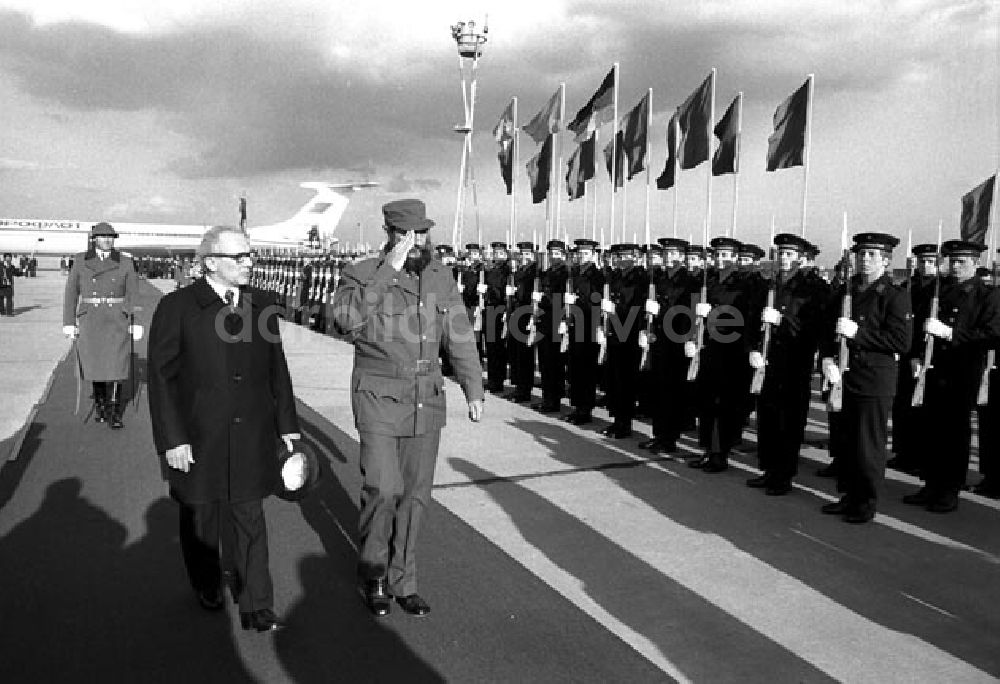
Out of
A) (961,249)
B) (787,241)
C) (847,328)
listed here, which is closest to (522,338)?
(787,241)

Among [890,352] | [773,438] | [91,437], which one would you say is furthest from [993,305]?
[91,437]

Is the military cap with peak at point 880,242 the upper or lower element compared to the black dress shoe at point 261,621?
upper

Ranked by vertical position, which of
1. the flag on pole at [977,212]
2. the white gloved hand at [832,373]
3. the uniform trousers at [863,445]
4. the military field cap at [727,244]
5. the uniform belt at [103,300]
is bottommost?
the uniform trousers at [863,445]

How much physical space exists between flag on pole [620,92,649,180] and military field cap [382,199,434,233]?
7.88m

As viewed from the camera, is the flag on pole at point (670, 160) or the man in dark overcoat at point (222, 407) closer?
the man in dark overcoat at point (222, 407)

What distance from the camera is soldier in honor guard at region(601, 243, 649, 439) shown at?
8.38 meters

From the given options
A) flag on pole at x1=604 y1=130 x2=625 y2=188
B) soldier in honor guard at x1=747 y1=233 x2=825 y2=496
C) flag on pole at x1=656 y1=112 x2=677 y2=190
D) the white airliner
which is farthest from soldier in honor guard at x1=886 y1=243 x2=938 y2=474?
the white airliner

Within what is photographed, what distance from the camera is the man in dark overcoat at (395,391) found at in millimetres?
4004

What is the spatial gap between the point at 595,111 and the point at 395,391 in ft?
29.1

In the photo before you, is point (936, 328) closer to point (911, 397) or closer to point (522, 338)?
point (911, 397)

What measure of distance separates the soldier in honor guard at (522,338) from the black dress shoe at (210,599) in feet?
22.2

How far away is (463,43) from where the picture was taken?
2347 cm

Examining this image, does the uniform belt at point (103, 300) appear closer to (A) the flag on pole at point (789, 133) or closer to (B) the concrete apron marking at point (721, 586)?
(B) the concrete apron marking at point (721, 586)

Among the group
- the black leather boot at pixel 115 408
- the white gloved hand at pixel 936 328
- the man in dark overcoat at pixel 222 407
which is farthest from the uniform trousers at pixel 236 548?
the white gloved hand at pixel 936 328
